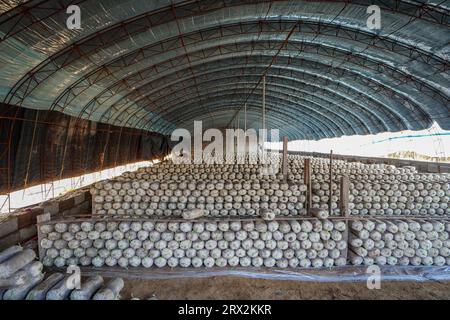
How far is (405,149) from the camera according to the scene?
80.3ft

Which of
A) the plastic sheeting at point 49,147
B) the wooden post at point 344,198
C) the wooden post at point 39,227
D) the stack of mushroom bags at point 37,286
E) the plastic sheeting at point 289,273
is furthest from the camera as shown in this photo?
the plastic sheeting at point 49,147

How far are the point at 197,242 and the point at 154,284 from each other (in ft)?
4.14

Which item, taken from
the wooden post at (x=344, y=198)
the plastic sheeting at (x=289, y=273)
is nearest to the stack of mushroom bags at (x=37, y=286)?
the plastic sheeting at (x=289, y=273)

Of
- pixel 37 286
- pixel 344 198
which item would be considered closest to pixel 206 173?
Answer: pixel 344 198

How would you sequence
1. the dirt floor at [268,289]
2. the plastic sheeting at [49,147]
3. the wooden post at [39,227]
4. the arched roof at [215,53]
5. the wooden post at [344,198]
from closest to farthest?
the dirt floor at [268,289], the wooden post at [39,227], the wooden post at [344,198], the arched roof at [215,53], the plastic sheeting at [49,147]

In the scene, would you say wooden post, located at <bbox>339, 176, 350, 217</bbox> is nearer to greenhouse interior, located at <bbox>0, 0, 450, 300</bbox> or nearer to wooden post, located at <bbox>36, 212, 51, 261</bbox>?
greenhouse interior, located at <bbox>0, 0, 450, 300</bbox>

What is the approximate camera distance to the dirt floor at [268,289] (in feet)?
17.5

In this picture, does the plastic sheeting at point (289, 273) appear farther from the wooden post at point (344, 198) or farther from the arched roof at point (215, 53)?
the arched roof at point (215, 53)

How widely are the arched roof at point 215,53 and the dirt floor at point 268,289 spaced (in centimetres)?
829

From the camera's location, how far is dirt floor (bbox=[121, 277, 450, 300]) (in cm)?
534

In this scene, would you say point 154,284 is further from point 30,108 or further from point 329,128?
point 329,128

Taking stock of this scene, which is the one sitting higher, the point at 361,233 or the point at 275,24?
the point at 275,24

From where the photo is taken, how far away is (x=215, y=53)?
651 inches

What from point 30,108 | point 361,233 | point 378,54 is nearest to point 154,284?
point 361,233
